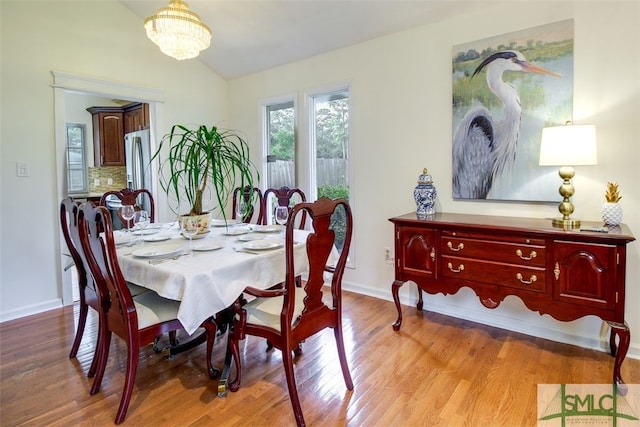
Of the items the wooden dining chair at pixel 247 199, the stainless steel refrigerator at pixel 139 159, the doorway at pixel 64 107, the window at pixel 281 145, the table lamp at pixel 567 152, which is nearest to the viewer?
the table lamp at pixel 567 152

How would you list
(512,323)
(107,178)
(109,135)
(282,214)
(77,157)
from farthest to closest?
(107,178), (77,157), (109,135), (512,323), (282,214)

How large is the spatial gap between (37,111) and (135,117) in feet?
7.04

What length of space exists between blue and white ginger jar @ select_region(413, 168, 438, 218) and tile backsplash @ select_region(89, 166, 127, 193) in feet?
17.1

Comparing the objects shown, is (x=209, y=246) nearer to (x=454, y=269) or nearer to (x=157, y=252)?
(x=157, y=252)

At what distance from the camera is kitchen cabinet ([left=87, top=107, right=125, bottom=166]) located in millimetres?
5609

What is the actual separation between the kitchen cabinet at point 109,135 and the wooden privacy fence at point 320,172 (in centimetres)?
280

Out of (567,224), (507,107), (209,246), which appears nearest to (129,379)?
(209,246)

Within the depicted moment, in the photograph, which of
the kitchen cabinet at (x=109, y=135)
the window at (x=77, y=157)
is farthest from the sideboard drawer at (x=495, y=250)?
the window at (x=77, y=157)

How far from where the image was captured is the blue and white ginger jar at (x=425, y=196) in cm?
284

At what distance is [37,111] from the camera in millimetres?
3166

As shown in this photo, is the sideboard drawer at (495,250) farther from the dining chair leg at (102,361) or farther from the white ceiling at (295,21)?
the dining chair leg at (102,361)

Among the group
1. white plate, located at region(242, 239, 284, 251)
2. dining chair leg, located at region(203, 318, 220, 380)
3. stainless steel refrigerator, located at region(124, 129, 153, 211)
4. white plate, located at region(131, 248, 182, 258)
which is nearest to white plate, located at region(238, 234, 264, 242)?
white plate, located at region(242, 239, 284, 251)

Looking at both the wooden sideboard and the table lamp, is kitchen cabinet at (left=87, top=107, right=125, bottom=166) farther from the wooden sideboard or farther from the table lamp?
the table lamp

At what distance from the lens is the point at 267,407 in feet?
6.14
